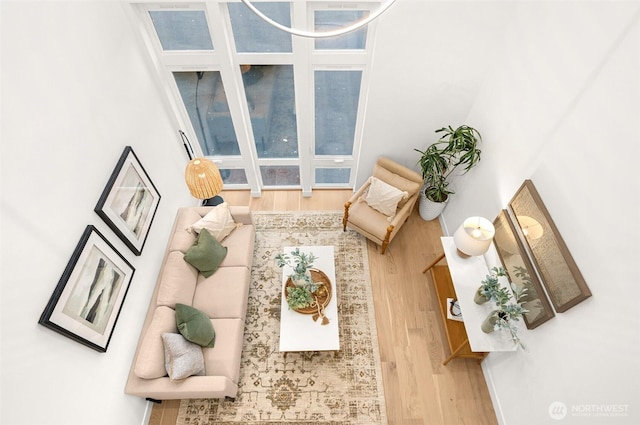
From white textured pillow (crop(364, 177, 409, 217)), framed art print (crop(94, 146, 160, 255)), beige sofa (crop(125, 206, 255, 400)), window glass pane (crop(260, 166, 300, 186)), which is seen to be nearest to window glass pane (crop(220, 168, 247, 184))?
window glass pane (crop(260, 166, 300, 186))

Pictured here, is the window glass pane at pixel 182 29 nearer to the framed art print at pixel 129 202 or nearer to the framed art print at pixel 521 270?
the framed art print at pixel 129 202

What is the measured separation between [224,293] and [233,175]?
5.89 ft

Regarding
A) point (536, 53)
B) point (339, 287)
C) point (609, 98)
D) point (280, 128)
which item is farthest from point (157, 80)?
point (609, 98)

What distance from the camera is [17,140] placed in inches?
77.2

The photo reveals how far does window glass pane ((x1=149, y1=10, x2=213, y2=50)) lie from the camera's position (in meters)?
3.12

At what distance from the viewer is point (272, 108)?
12.9 ft

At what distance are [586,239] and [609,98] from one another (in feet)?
2.77

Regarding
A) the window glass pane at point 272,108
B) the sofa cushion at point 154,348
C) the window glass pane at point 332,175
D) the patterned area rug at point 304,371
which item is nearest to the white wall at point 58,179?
the sofa cushion at point 154,348

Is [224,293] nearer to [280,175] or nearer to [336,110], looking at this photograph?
[280,175]

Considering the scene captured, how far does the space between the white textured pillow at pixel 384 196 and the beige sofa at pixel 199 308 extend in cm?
139

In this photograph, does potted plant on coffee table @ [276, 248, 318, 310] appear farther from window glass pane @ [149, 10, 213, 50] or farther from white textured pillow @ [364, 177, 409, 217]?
window glass pane @ [149, 10, 213, 50]

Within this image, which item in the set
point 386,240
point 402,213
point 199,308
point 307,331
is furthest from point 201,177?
point 402,213

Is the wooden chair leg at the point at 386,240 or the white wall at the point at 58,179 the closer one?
the white wall at the point at 58,179

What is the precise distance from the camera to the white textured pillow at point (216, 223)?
3.55 meters
